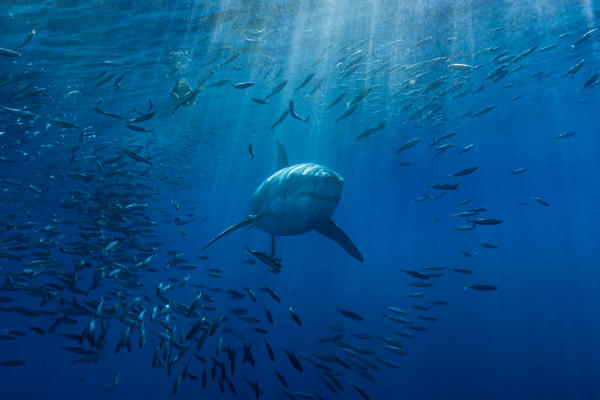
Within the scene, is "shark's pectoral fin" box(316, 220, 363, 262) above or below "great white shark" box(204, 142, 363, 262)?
below

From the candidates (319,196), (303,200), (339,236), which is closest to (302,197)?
(303,200)

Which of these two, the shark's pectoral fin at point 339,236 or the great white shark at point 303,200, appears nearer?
the great white shark at point 303,200

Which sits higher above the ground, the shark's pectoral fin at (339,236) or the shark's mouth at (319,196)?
the shark's mouth at (319,196)

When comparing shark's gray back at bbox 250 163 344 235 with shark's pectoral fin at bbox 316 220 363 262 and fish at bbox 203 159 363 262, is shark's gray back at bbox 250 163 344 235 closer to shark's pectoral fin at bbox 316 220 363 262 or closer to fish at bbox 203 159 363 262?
fish at bbox 203 159 363 262

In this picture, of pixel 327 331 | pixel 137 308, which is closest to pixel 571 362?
pixel 327 331

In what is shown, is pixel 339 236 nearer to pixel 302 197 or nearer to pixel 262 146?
pixel 302 197

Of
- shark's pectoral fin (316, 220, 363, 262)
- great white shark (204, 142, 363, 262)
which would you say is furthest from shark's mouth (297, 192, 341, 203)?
shark's pectoral fin (316, 220, 363, 262)

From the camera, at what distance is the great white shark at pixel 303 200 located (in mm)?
4641

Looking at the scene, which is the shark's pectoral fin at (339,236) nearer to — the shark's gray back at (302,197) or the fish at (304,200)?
the fish at (304,200)

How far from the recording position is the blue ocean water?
798 centimetres

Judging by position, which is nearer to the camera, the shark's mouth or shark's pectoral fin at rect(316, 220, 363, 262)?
the shark's mouth

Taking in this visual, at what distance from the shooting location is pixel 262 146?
33.8m

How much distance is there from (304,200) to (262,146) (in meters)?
29.7

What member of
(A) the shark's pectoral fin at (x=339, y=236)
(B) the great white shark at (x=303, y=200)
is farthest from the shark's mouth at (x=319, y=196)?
(A) the shark's pectoral fin at (x=339, y=236)
